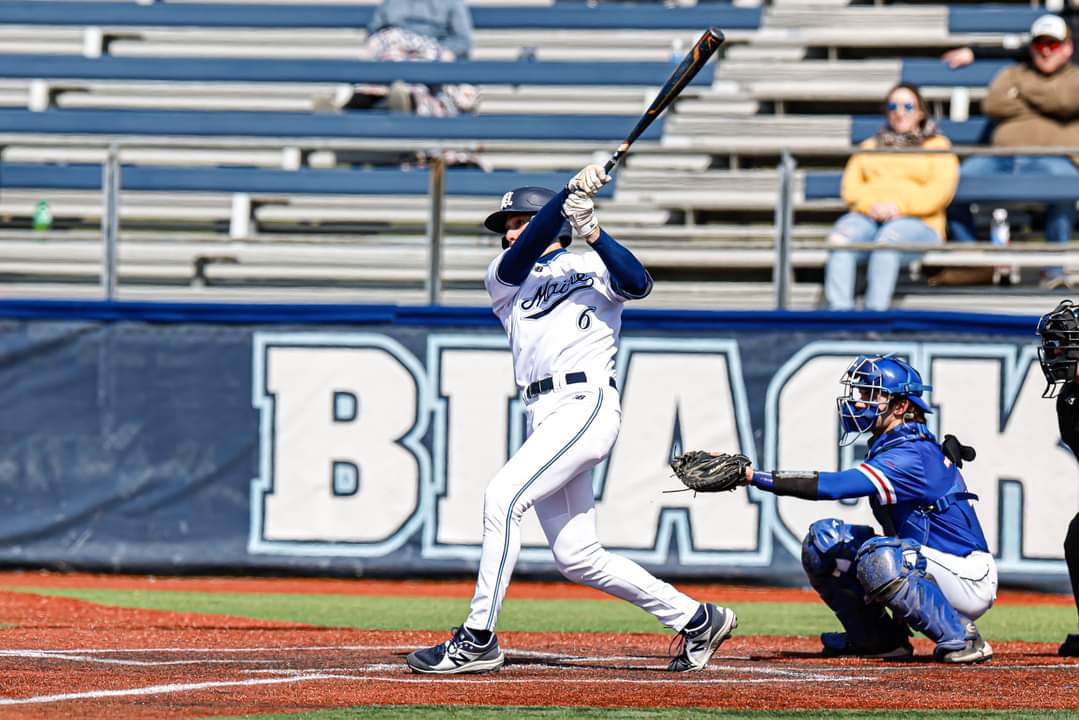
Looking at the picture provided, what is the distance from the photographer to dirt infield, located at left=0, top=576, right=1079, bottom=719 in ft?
16.8

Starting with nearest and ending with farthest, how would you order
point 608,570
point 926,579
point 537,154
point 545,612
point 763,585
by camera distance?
point 608,570 < point 926,579 < point 545,612 < point 763,585 < point 537,154

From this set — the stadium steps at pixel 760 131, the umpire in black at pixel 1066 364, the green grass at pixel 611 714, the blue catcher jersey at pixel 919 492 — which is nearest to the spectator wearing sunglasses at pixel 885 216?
the stadium steps at pixel 760 131

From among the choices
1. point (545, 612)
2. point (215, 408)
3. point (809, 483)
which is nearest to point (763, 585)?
point (545, 612)

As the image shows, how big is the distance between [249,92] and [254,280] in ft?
13.5

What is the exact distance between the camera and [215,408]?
11688mm

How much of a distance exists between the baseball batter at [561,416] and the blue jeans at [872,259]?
5580 mm

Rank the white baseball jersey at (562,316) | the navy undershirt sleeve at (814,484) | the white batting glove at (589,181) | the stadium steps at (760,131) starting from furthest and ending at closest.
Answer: the stadium steps at (760,131)
the white baseball jersey at (562,316)
the navy undershirt sleeve at (814,484)
the white batting glove at (589,181)

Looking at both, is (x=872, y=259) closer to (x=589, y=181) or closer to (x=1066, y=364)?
(x=1066, y=364)

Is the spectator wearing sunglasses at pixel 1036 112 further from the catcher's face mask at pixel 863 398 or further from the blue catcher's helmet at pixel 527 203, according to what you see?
the blue catcher's helmet at pixel 527 203

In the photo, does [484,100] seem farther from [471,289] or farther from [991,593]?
[991,593]

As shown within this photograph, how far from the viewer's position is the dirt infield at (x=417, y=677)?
5.11m

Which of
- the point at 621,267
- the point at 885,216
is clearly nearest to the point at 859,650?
the point at 621,267

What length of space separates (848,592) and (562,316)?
1.73 meters

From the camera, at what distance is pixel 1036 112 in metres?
12.9
